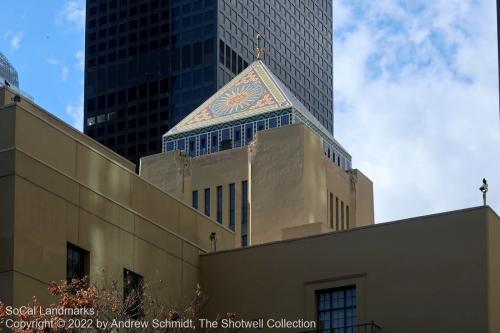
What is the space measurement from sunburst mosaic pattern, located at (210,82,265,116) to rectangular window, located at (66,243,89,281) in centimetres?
4366

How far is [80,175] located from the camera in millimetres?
40375

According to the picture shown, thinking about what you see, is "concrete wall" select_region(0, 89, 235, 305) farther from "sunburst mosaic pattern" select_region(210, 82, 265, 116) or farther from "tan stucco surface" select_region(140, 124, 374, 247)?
"sunburst mosaic pattern" select_region(210, 82, 265, 116)

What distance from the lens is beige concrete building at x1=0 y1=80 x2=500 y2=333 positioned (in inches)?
1451

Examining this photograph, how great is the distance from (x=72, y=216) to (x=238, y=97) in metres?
44.6

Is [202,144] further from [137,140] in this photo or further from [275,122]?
[137,140]

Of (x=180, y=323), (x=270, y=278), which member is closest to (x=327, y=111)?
(x=270, y=278)

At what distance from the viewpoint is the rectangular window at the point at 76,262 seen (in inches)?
1505

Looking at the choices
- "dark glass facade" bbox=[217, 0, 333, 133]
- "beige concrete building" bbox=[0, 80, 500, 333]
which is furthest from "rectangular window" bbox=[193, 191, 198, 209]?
"dark glass facade" bbox=[217, 0, 333, 133]

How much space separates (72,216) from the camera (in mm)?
38594

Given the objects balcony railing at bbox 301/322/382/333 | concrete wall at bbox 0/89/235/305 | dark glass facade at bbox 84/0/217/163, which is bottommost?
balcony railing at bbox 301/322/382/333

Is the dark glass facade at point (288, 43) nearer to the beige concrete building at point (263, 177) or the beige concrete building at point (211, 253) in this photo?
the beige concrete building at point (263, 177)

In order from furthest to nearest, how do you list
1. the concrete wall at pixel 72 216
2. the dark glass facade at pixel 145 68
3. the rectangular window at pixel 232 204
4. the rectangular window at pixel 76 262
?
the dark glass facade at pixel 145 68, the rectangular window at pixel 232 204, the rectangular window at pixel 76 262, the concrete wall at pixel 72 216

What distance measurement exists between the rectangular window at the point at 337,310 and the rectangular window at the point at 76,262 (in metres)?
8.18

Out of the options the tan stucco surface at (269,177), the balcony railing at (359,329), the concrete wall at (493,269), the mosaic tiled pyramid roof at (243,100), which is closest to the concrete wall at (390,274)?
the concrete wall at (493,269)
